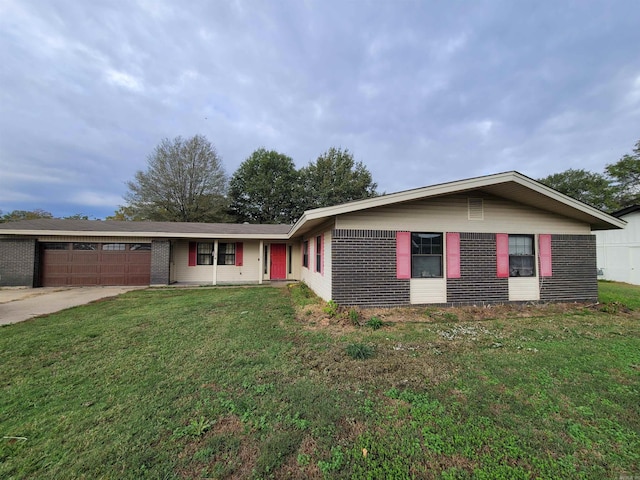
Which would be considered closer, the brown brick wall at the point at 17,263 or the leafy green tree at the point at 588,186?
the brown brick wall at the point at 17,263

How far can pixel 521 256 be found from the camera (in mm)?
7859

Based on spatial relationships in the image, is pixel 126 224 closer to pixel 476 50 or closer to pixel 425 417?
pixel 425 417

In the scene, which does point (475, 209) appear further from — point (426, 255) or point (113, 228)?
point (113, 228)

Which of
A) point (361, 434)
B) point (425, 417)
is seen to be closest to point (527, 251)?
point (425, 417)

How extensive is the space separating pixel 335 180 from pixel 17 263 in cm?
2286

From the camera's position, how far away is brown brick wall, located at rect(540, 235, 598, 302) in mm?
7926

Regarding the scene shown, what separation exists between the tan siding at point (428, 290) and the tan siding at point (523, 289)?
221cm

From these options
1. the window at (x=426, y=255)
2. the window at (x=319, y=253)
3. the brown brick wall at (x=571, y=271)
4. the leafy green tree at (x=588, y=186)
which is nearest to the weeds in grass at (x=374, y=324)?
the window at (x=426, y=255)

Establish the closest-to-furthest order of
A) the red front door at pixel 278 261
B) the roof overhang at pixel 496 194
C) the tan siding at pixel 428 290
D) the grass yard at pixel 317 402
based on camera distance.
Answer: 1. the grass yard at pixel 317 402
2. the roof overhang at pixel 496 194
3. the tan siding at pixel 428 290
4. the red front door at pixel 278 261

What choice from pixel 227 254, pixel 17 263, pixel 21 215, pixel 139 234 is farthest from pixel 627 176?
pixel 21 215

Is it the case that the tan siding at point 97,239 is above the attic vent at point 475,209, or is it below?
below

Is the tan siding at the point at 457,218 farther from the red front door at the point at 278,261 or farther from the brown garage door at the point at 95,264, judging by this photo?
the brown garage door at the point at 95,264

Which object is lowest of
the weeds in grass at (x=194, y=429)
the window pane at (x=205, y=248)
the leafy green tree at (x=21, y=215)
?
the weeds in grass at (x=194, y=429)

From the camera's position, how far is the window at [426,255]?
726 centimetres
